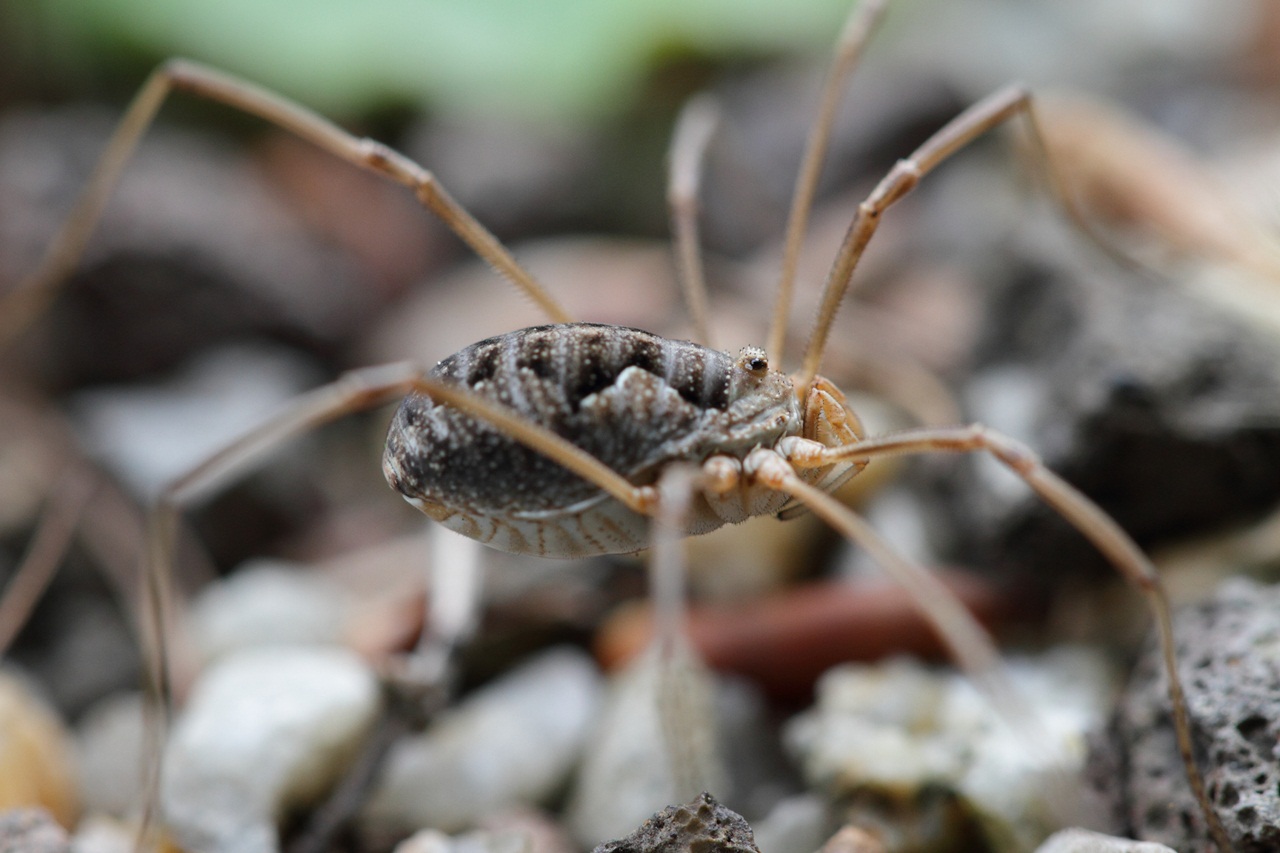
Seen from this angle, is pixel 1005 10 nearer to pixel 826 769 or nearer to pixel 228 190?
pixel 228 190

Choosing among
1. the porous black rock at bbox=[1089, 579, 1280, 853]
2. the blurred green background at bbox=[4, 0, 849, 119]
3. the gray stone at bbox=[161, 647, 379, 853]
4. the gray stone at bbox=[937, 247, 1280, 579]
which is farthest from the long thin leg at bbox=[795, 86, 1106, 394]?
the blurred green background at bbox=[4, 0, 849, 119]

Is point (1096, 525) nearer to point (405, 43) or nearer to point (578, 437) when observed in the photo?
point (578, 437)

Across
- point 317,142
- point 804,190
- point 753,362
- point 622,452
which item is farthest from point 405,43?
point 622,452

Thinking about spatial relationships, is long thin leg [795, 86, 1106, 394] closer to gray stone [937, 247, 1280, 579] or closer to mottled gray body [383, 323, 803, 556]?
mottled gray body [383, 323, 803, 556]

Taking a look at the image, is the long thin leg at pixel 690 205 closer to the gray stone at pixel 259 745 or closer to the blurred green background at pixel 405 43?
the gray stone at pixel 259 745

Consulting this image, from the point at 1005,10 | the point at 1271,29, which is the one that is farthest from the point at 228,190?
the point at 1271,29
